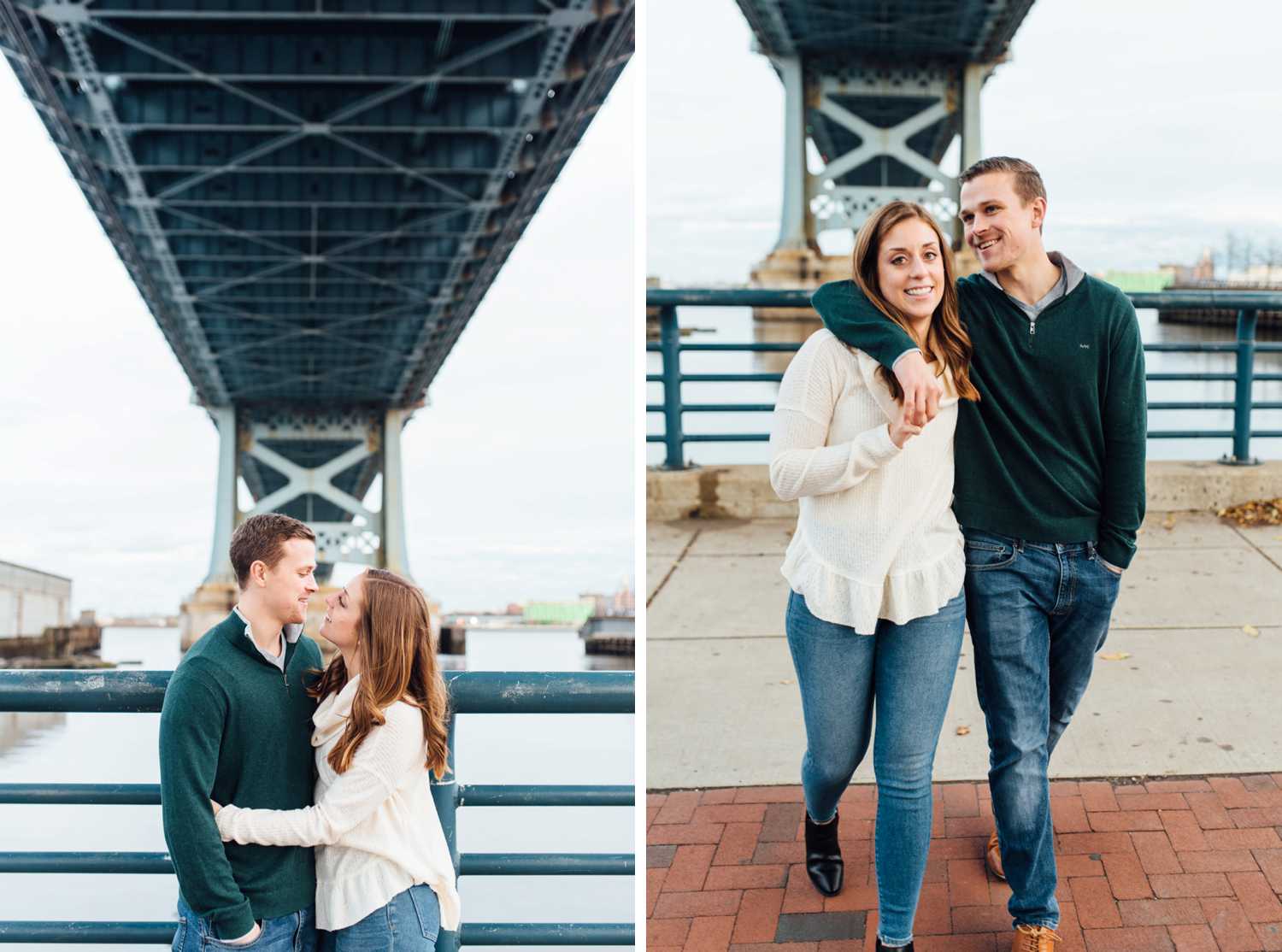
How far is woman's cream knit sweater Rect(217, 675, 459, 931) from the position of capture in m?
2.87

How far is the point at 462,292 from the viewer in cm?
3484

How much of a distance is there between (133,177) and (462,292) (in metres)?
10.2

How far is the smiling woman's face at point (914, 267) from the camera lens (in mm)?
3010

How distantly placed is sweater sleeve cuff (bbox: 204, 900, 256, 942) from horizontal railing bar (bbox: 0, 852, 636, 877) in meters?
0.36

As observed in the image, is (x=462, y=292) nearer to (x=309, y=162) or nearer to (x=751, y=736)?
(x=309, y=162)

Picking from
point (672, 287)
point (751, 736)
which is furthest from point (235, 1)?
point (751, 736)

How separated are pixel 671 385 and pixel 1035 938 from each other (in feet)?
17.0

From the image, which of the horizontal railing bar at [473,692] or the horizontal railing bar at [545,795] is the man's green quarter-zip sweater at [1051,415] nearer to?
the horizontal railing bar at [473,692]

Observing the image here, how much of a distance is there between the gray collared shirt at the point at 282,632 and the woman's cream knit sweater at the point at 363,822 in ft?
0.46

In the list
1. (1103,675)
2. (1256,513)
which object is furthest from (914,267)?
(1256,513)

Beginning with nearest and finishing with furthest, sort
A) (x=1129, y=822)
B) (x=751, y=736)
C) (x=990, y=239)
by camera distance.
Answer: (x=990, y=239), (x=1129, y=822), (x=751, y=736)

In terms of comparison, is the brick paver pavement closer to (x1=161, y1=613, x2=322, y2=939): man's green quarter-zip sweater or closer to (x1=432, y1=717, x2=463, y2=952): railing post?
(x1=432, y1=717, x2=463, y2=952): railing post

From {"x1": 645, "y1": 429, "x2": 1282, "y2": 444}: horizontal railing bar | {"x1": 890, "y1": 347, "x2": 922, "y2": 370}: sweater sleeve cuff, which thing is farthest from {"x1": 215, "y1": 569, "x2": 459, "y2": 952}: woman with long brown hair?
{"x1": 645, "y1": 429, "x2": 1282, "y2": 444}: horizontal railing bar

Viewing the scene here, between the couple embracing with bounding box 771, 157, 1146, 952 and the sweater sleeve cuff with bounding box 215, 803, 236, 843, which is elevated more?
the couple embracing with bounding box 771, 157, 1146, 952
